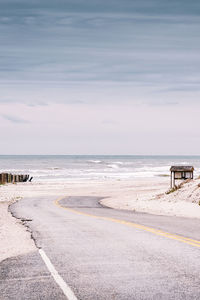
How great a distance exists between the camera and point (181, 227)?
48.6 feet

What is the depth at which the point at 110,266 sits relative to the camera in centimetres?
830

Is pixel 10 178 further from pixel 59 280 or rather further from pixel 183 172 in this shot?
pixel 59 280

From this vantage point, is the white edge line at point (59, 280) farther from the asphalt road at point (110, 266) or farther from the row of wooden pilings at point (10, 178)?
the row of wooden pilings at point (10, 178)

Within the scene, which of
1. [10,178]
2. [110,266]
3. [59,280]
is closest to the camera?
[59,280]

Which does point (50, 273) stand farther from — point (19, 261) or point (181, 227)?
point (181, 227)

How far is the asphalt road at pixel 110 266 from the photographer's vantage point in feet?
21.4

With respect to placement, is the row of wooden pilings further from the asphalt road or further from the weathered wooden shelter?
the asphalt road

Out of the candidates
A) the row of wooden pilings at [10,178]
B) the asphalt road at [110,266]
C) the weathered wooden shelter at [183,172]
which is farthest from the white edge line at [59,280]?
the row of wooden pilings at [10,178]

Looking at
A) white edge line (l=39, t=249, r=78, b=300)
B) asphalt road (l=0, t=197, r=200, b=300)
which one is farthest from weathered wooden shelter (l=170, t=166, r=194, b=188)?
white edge line (l=39, t=249, r=78, b=300)

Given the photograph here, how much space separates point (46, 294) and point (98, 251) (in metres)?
3.66

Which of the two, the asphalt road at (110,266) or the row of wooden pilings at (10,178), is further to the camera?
the row of wooden pilings at (10,178)

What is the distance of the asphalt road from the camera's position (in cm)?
651

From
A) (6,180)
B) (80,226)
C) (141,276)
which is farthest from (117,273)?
(6,180)

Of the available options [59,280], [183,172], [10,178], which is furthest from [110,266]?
[10,178]
